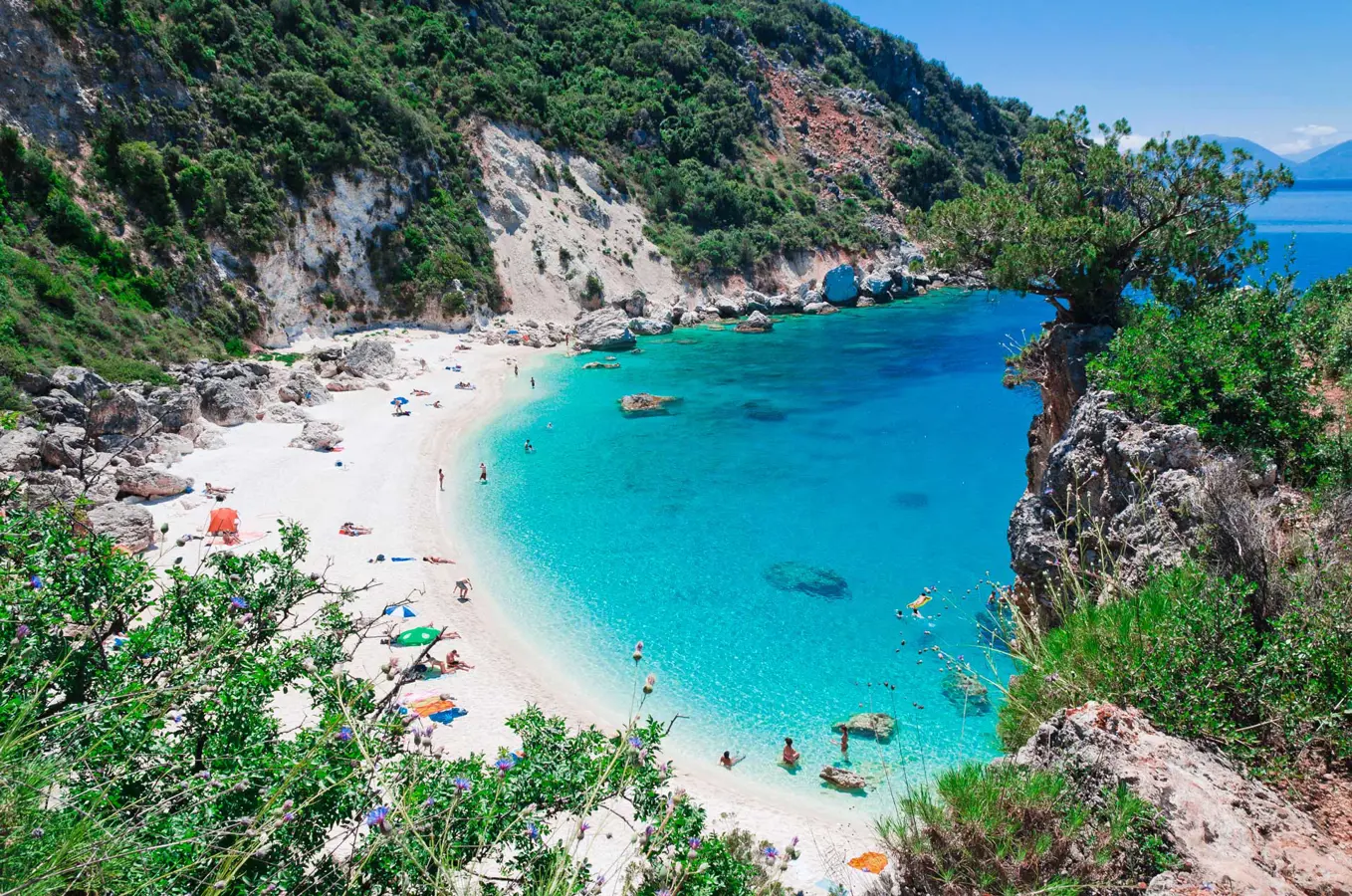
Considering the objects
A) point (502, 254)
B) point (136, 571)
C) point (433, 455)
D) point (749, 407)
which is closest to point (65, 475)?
point (433, 455)

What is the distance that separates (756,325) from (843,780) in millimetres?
53303

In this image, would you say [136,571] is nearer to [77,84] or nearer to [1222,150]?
[1222,150]

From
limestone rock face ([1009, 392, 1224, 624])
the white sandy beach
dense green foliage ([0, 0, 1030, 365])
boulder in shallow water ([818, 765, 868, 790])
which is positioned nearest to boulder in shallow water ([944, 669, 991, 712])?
limestone rock face ([1009, 392, 1224, 624])

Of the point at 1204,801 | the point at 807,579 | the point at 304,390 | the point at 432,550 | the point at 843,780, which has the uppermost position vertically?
the point at 1204,801

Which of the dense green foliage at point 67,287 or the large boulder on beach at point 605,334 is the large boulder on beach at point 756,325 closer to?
the large boulder on beach at point 605,334

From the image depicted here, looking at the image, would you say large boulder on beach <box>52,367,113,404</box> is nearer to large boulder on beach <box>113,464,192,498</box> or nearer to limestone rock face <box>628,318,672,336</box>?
large boulder on beach <box>113,464,192,498</box>

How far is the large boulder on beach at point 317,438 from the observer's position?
30.0 m

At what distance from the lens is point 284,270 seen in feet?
145

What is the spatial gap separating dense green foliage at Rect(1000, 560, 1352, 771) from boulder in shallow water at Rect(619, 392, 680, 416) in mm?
33130

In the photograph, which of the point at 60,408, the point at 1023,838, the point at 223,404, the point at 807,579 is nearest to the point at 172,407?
the point at 223,404

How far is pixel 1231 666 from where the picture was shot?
609 cm

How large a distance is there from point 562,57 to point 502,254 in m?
36.1

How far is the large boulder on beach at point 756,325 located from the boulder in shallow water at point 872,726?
5085cm

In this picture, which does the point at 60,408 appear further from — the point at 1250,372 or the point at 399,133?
the point at 399,133
